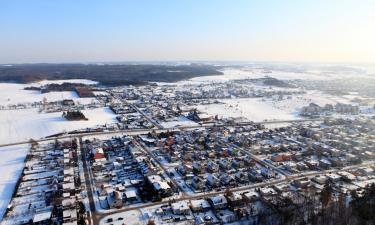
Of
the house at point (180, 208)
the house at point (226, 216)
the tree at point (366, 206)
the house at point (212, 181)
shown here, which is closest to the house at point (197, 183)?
the house at point (212, 181)

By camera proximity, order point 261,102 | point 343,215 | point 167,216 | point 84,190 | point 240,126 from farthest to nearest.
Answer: point 261,102, point 240,126, point 84,190, point 167,216, point 343,215

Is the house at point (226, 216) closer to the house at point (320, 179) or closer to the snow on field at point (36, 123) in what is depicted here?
the house at point (320, 179)

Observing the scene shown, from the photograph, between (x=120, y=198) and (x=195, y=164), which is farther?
(x=195, y=164)

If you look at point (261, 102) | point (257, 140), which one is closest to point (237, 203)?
point (257, 140)

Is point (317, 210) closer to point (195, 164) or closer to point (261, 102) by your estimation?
point (195, 164)

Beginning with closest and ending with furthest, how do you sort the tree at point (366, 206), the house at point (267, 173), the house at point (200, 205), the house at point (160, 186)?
the tree at point (366, 206) < the house at point (200, 205) < the house at point (160, 186) < the house at point (267, 173)
